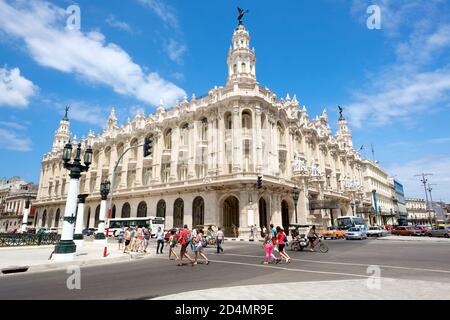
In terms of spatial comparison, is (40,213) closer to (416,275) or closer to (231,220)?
(231,220)

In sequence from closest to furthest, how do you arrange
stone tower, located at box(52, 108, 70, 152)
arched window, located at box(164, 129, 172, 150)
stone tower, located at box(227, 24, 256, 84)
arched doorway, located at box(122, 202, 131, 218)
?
1. stone tower, located at box(227, 24, 256, 84)
2. arched window, located at box(164, 129, 172, 150)
3. arched doorway, located at box(122, 202, 131, 218)
4. stone tower, located at box(52, 108, 70, 152)

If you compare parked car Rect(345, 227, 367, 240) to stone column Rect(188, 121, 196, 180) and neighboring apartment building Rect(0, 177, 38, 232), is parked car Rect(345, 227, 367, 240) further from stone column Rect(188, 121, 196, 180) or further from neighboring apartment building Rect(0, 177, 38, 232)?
neighboring apartment building Rect(0, 177, 38, 232)

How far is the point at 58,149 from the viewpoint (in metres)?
69.2

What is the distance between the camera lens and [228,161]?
36.1 meters

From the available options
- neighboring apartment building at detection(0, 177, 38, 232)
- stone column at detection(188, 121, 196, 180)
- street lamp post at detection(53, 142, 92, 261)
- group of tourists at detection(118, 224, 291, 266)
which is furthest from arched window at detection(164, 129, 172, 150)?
neighboring apartment building at detection(0, 177, 38, 232)

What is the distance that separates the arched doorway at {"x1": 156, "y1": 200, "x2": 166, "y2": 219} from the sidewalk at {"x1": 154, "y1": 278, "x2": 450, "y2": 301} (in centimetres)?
3532

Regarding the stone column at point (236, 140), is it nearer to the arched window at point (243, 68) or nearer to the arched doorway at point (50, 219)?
the arched window at point (243, 68)

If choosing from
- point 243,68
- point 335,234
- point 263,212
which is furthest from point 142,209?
point 335,234

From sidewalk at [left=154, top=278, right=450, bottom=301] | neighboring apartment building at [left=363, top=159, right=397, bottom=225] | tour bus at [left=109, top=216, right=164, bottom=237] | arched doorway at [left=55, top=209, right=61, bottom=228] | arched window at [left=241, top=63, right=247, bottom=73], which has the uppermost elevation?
arched window at [left=241, top=63, right=247, bottom=73]

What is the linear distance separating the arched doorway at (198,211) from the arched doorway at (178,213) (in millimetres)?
2505

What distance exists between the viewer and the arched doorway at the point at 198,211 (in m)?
37.6

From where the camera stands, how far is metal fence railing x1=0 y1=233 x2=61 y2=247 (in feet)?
76.2
